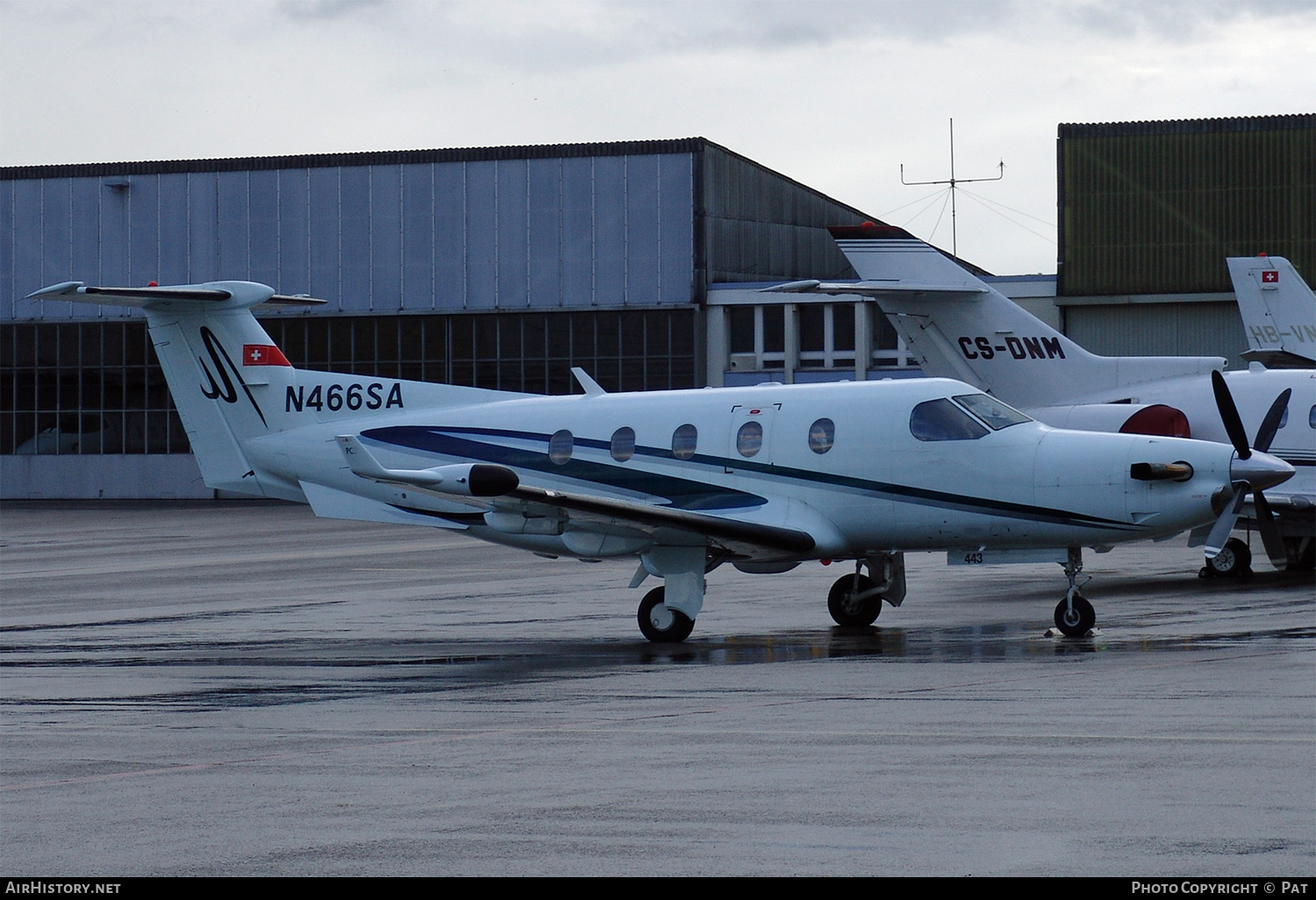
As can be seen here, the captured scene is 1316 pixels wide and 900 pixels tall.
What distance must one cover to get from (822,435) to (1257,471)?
3.99 m

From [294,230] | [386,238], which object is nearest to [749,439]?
[386,238]

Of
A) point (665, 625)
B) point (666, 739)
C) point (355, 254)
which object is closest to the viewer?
point (666, 739)

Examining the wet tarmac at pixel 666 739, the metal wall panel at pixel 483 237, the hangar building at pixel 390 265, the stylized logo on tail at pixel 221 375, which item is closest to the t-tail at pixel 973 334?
the wet tarmac at pixel 666 739

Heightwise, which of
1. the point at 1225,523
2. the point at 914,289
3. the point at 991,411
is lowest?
the point at 1225,523

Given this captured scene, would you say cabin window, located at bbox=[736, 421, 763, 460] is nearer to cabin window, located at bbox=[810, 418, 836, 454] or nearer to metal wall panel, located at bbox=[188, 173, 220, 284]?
cabin window, located at bbox=[810, 418, 836, 454]

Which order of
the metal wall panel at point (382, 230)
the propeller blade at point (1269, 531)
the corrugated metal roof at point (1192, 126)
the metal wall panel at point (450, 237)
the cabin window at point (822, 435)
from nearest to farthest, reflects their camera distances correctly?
the cabin window at point (822, 435) → the propeller blade at point (1269, 531) → the corrugated metal roof at point (1192, 126) → the metal wall panel at point (382, 230) → the metal wall panel at point (450, 237)

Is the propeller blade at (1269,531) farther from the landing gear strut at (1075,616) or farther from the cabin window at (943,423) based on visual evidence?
the cabin window at (943,423)

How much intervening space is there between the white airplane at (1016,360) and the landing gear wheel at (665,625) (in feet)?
28.5

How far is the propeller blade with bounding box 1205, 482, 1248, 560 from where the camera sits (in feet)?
50.2

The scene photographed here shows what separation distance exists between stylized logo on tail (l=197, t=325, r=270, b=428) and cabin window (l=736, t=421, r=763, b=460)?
578cm

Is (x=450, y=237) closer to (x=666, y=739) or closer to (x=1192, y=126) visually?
(x=1192, y=126)

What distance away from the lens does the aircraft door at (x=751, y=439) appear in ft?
55.4

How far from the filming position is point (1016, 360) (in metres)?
26.4
